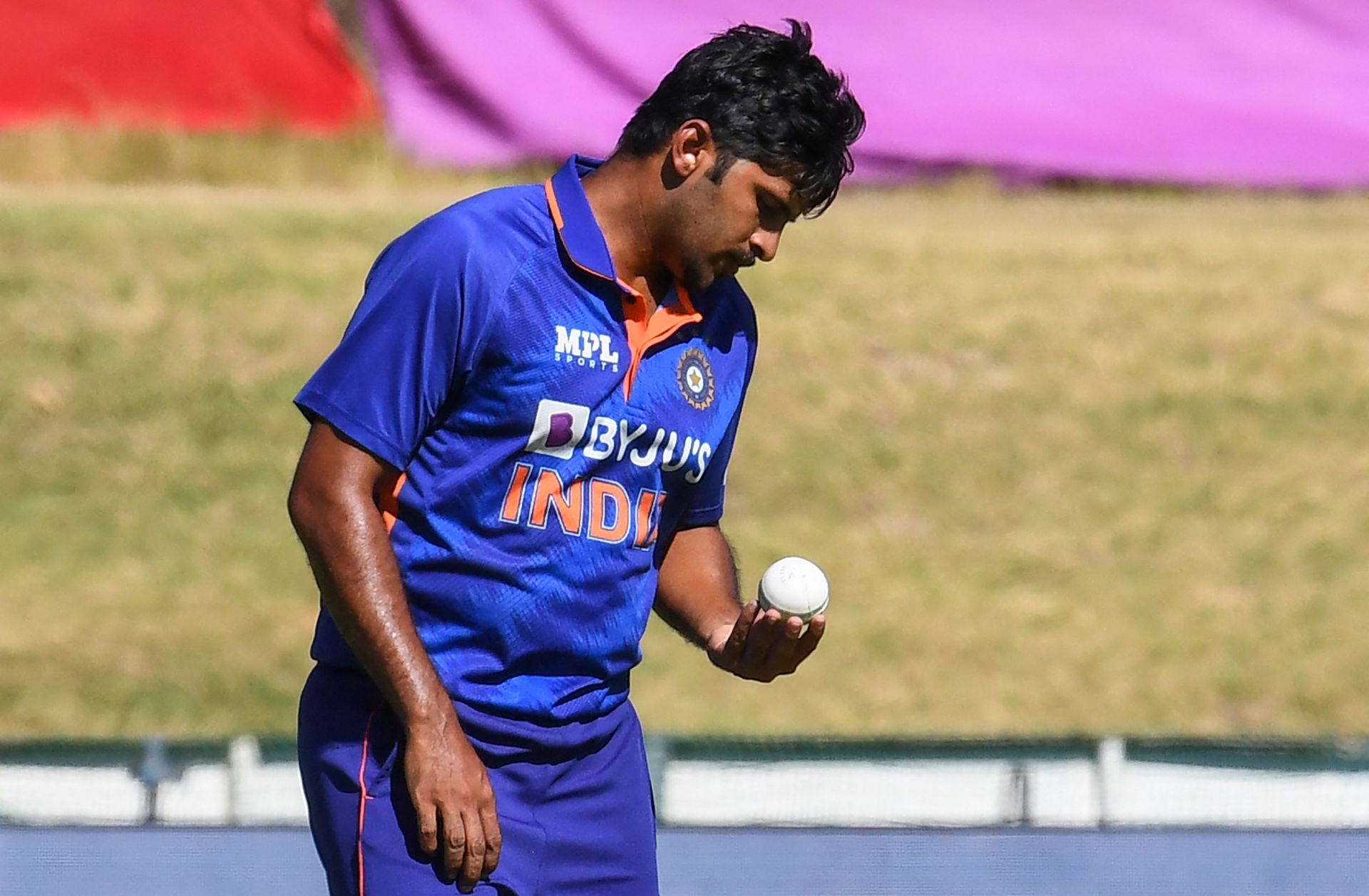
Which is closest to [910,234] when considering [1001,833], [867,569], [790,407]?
[790,407]

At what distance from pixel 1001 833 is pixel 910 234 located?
13.9 feet

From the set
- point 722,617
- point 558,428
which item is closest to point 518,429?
point 558,428

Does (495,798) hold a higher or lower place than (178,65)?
lower

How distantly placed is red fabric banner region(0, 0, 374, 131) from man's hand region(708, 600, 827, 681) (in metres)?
5.87

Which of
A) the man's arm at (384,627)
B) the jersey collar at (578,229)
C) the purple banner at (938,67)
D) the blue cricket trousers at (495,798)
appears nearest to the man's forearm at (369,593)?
the man's arm at (384,627)

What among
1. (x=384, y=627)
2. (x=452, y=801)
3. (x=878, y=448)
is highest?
(x=878, y=448)

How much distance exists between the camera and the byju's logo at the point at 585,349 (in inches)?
95.9

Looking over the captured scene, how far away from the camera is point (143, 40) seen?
786 cm

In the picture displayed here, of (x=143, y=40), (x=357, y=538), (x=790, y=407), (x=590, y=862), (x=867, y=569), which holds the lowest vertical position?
(x=590, y=862)

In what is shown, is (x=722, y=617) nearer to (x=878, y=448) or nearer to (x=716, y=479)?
(x=716, y=479)

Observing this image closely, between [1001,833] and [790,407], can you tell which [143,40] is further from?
[1001,833]

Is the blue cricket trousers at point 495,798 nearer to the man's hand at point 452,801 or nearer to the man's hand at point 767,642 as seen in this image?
the man's hand at point 452,801

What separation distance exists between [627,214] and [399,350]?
1.31ft

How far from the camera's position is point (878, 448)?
7.07 metres
